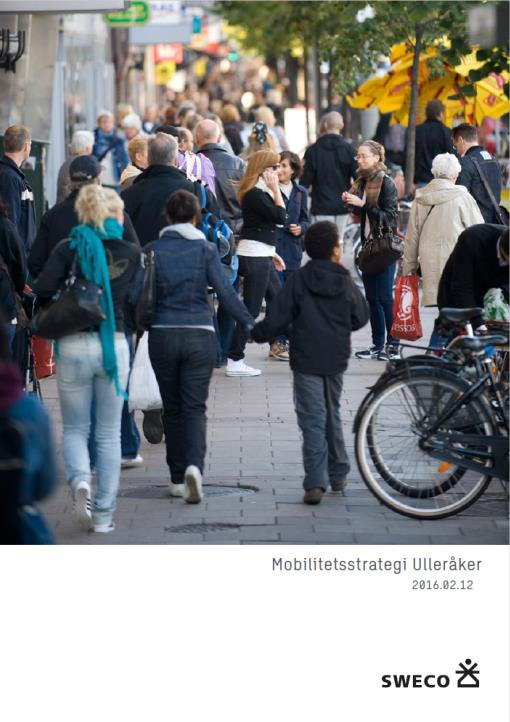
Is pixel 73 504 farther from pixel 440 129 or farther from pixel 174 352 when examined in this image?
Answer: pixel 440 129

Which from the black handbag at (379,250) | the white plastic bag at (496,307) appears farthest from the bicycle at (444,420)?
the black handbag at (379,250)

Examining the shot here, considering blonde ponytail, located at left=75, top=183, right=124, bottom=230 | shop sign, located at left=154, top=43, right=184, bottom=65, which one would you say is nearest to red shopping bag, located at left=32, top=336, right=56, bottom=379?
blonde ponytail, located at left=75, top=183, right=124, bottom=230

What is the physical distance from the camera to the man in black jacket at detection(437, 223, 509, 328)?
26.1ft

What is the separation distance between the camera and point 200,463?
7.89 meters

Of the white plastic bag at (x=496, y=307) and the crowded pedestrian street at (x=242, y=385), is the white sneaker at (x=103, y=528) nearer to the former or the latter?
the crowded pedestrian street at (x=242, y=385)

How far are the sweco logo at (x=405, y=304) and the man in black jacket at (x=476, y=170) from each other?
1.24 meters

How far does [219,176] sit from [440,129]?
5541 millimetres

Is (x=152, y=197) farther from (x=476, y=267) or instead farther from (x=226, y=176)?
(x=226, y=176)

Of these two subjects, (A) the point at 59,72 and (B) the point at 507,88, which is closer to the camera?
(B) the point at 507,88

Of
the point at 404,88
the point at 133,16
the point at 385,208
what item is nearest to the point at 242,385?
the point at 385,208

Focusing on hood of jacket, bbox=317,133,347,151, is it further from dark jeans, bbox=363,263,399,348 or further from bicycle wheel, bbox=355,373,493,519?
bicycle wheel, bbox=355,373,493,519

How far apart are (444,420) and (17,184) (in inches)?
177

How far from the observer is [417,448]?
7.38 metres
